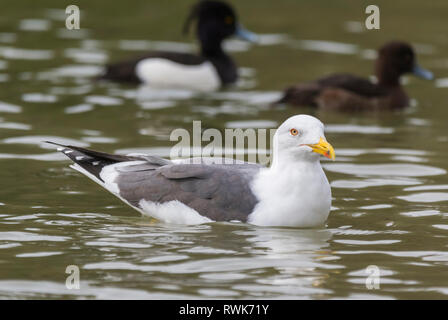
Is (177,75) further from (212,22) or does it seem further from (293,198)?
(293,198)

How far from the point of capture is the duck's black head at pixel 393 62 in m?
15.6

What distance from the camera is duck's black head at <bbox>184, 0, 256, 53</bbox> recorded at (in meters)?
17.5

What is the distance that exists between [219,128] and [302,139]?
5.06 meters

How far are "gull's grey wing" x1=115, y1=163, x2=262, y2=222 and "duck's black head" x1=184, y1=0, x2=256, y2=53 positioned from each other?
8.24m

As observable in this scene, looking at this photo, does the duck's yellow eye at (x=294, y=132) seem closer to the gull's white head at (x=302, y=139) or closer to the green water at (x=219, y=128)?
the gull's white head at (x=302, y=139)

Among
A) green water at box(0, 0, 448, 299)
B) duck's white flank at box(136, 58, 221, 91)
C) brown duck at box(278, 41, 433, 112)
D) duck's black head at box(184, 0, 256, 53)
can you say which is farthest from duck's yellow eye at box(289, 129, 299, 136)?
duck's black head at box(184, 0, 256, 53)

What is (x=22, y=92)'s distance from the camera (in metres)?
15.5

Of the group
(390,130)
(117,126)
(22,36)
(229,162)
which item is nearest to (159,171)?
(229,162)

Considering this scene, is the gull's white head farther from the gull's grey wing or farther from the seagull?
the gull's grey wing

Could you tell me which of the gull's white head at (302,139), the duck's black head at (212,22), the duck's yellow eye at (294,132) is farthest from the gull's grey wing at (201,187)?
the duck's black head at (212,22)

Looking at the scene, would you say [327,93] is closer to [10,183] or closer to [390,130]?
[390,130]

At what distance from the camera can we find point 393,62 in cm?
1555

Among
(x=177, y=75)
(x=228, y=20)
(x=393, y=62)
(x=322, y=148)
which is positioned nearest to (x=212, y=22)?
(x=228, y=20)
